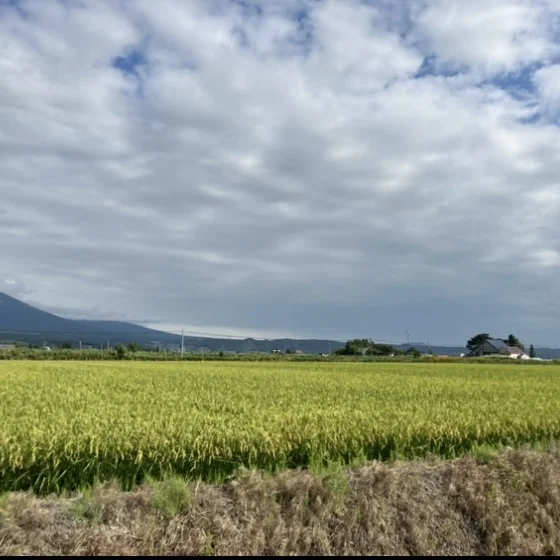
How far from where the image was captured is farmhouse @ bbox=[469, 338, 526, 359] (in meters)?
139

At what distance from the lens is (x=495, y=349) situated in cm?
14050

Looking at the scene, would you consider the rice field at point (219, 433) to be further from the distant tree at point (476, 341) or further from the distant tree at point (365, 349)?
the distant tree at point (476, 341)

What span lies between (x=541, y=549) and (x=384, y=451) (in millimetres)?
2709

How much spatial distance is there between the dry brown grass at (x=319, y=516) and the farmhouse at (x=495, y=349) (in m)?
141

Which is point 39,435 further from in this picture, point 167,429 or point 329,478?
point 329,478

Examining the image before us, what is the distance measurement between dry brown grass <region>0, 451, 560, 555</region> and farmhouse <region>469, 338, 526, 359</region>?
140867mm

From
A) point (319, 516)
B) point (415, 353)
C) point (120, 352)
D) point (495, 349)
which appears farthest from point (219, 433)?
point (495, 349)

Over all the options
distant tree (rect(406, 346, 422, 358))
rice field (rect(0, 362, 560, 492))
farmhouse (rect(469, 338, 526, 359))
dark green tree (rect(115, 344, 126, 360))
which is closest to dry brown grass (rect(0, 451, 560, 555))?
rice field (rect(0, 362, 560, 492))

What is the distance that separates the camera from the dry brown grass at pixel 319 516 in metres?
4.88

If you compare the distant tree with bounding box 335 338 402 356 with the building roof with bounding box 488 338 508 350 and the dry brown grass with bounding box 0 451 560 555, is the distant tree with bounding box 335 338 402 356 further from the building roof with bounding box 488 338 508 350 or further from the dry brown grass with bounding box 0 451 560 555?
the dry brown grass with bounding box 0 451 560 555

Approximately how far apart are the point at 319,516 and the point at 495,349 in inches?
5711

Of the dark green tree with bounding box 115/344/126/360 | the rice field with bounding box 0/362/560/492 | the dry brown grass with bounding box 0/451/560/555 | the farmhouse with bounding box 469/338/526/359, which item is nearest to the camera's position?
the dry brown grass with bounding box 0/451/560/555

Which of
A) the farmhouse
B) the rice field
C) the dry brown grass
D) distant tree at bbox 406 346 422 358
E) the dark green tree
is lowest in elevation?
the dry brown grass

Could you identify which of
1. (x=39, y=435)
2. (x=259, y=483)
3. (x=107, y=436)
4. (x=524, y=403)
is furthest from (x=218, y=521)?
(x=524, y=403)
